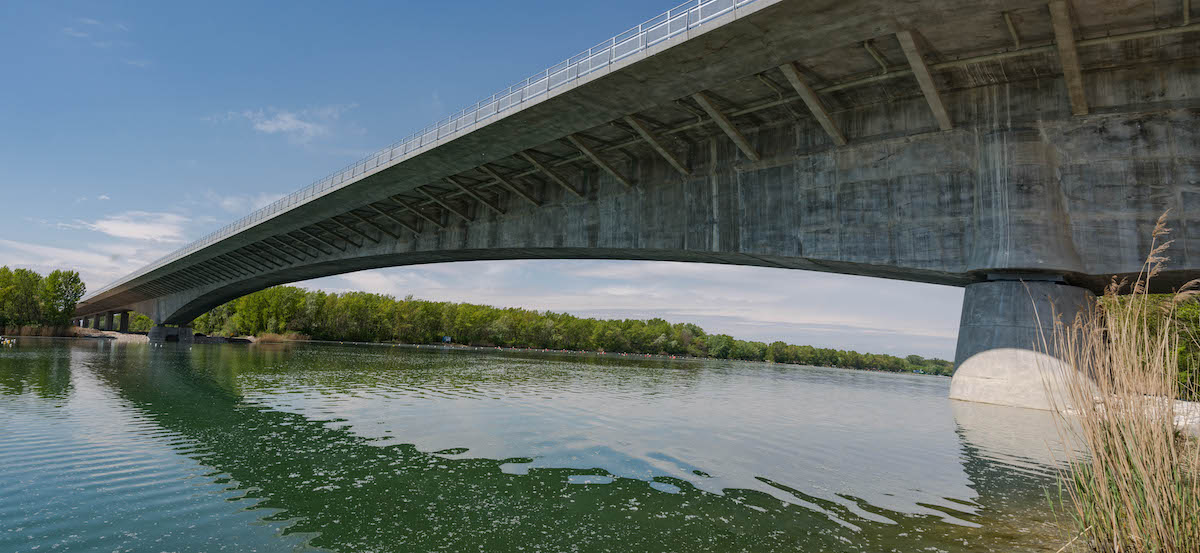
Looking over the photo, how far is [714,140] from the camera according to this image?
25141 mm

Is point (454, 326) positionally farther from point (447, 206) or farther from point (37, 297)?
point (447, 206)

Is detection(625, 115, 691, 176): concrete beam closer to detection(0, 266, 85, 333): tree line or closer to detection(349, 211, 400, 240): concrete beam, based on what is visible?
detection(349, 211, 400, 240): concrete beam

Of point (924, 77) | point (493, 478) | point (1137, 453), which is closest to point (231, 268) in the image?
point (493, 478)

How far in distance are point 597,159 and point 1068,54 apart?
16.5 metres

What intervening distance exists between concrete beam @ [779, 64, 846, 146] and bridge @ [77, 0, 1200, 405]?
88 mm

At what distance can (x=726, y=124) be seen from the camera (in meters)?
21.8

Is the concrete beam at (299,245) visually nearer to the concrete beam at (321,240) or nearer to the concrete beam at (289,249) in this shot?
the concrete beam at (289,249)

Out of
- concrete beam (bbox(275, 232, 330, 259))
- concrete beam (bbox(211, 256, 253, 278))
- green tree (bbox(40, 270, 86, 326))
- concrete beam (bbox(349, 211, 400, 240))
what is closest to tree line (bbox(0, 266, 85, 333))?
green tree (bbox(40, 270, 86, 326))

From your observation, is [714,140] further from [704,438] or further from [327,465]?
[327,465]

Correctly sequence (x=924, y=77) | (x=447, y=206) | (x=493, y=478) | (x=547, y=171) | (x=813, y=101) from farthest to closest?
(x=447, y=206) < (x=547, y=171) < (x=813, y=101) < (x=924, y=77) < (x=493, y=478)

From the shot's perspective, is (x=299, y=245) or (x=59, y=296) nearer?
(x=299, y=245)

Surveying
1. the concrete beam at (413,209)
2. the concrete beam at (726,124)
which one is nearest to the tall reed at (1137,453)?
the concrete beam at (726,124)

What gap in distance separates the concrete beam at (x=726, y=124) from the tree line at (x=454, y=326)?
101575 millimetres

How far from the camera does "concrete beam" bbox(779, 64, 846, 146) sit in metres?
18.5
